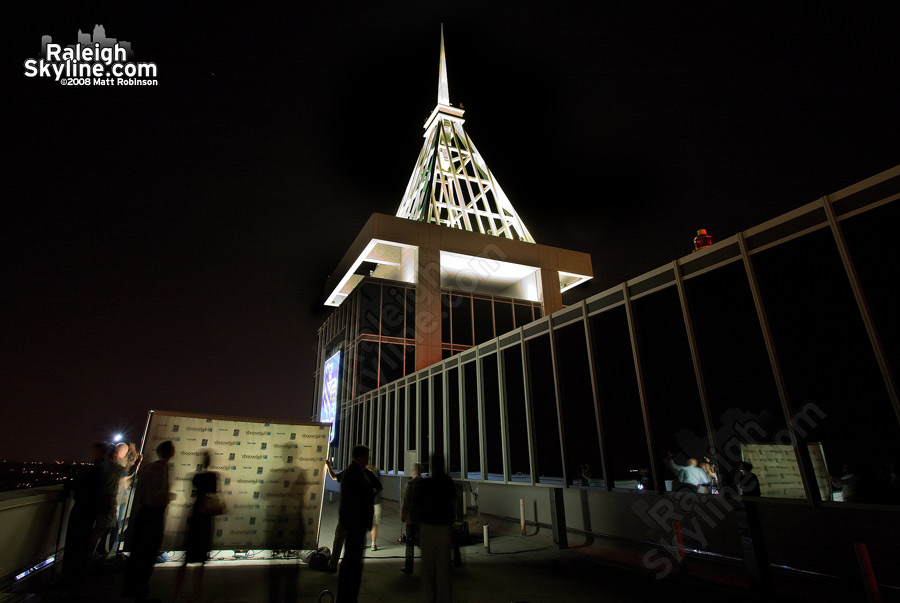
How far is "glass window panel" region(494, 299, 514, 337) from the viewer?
29156 mm

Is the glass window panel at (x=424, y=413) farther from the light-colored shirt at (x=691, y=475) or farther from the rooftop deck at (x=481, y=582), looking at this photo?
the light-colored shirt at (x=691, y=475)

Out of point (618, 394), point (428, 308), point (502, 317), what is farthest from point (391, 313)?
point (618, 394)

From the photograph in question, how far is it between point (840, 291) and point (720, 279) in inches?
71.6

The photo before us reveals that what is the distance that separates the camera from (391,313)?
27422mm

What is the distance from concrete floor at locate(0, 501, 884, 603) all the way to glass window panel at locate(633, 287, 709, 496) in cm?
173

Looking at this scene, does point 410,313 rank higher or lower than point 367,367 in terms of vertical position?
higher

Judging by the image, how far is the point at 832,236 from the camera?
668cm

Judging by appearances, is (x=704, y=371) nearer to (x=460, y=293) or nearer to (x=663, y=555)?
(x=663, y=555)

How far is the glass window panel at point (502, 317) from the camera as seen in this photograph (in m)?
29.2

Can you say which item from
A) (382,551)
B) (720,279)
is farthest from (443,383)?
(720,279)

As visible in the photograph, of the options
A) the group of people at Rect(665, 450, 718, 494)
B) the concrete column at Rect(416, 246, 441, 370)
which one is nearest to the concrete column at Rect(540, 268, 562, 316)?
the concrete column at Rect(416, 246, 441, 370)

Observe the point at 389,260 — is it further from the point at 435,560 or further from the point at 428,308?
the point at 435,560

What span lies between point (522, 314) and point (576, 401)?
19355 mm

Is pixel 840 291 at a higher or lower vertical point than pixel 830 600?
higher
